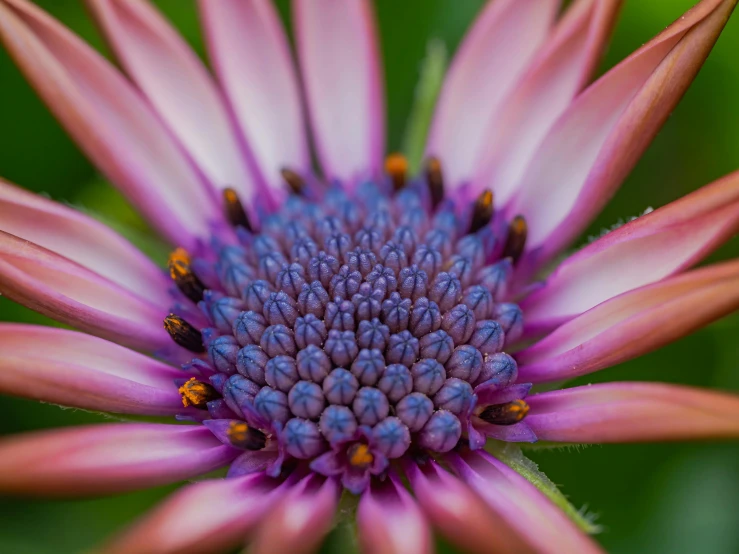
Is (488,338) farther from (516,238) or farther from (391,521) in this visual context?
(391,521)

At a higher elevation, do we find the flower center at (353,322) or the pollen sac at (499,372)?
the flower center at (353,322)

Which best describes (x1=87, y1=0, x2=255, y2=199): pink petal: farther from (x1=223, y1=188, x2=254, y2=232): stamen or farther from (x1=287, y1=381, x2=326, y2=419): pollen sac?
(x1=287, y1=381, x2=326, y2=419): pollen sac

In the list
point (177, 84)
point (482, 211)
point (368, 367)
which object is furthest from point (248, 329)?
point (177, 84)

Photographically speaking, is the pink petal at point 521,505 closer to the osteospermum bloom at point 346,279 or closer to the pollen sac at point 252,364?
the osteospermum bloom at point 346,279

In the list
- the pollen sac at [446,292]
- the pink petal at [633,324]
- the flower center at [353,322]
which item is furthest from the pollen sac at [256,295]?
the pink petal at [633,324]

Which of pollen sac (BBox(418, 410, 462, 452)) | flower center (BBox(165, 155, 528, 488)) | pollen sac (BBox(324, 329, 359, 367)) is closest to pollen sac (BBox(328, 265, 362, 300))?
flower center (BBox(165, 155, 528, 488))

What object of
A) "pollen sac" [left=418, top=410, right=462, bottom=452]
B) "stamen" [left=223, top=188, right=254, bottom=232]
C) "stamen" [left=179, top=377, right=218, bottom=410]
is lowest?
"pollen sac" [left=418, top=410, right=462, bottom=452]
